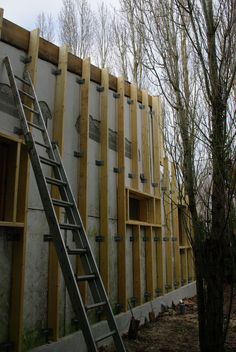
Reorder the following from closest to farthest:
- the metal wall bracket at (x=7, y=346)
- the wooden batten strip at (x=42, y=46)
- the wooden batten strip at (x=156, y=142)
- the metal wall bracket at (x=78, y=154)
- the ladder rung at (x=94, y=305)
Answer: the ladder rung at (x=94, y=305)
the metal wall bracket at (x=7, y=346)
the wooden batten strip at (x=42, y=46)
the metal wall bracket at (x=78, y=154)
the wooden batten strip at (x=156, y=142)

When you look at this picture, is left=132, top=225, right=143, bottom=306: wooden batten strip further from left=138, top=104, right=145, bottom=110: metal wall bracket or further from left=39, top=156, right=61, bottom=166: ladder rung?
left=39, top=156, right=61, bottom=166: ladder rung

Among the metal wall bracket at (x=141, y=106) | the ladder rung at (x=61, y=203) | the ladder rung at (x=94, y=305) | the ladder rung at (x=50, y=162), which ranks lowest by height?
the ladder rung at (x=94, y=305)

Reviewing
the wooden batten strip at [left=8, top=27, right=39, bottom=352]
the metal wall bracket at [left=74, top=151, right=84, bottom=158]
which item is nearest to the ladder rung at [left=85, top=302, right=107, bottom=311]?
the wooden batten strip at [left=8, top=27, right=39, bottom=352]

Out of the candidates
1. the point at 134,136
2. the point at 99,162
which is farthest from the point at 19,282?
the point at 134,136

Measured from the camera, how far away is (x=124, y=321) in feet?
18.7

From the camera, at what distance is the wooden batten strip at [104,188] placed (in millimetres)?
5336

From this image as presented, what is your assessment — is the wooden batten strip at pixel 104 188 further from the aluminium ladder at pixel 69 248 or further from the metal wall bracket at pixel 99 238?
the aluminium ladder at pixel 69 248

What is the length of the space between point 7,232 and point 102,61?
8720mm

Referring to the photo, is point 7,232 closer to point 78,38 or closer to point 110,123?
point 110,123

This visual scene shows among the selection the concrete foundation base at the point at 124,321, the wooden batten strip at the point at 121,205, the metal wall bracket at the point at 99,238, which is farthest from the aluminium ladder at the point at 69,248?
the wooden batten strip at the point at 121,205

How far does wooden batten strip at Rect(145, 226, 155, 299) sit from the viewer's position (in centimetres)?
672

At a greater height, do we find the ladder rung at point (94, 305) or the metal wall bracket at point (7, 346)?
the ladder rung at point (94, 305)

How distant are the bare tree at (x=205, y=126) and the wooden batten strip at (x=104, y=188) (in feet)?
3.69

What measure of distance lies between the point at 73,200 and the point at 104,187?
2073 millimetres
